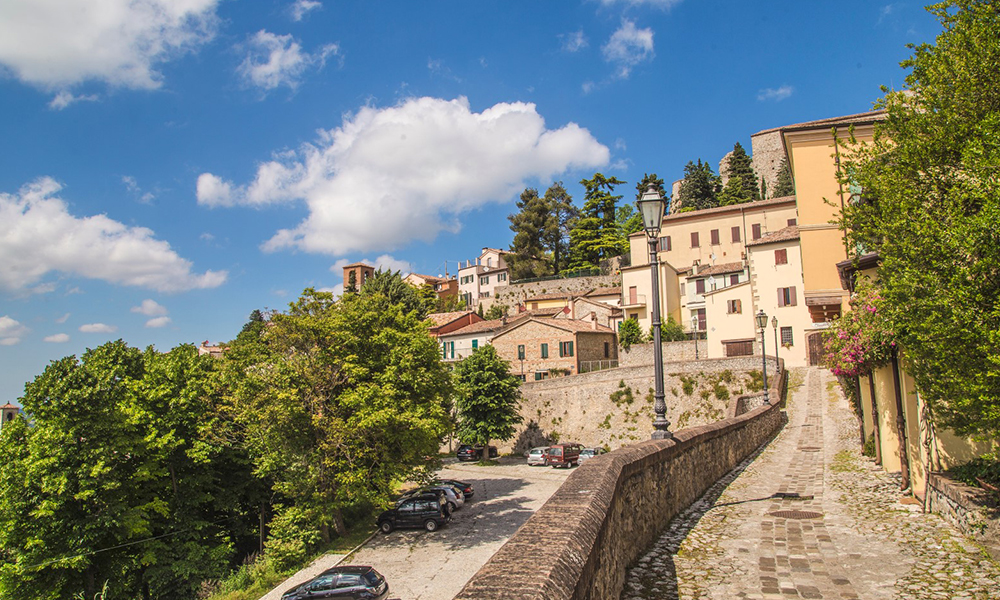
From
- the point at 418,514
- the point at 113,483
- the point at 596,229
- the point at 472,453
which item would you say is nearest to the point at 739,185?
the point at 596,229

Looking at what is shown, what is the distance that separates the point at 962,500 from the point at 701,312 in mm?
44703

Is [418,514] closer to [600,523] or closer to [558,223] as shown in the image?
[600,523]

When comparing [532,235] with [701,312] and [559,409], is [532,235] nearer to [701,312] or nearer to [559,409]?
[701,312]

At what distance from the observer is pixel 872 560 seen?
20.7 ft

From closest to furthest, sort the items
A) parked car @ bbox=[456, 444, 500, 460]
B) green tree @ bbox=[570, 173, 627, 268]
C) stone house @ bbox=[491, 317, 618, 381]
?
parked car @ bbox=[456, 444, 500, 460]
stone house @ bbox=[491, 317, 618, 381]
green tree @ bbox=[570, 173, 627, 268]

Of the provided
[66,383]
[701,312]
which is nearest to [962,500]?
[66,383]

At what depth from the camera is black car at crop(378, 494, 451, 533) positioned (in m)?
26.6

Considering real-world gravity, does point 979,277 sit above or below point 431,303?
below

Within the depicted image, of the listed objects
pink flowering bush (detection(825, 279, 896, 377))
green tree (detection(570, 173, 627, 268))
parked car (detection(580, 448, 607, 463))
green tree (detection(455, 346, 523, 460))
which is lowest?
parked car (detection(580, 448, 607, 463))

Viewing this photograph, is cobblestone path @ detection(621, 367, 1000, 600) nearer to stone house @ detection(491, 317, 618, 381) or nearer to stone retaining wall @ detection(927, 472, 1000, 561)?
stone retaining wall @ detection(927, 472, 1000, 561)

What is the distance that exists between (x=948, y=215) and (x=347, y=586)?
59.4 feet

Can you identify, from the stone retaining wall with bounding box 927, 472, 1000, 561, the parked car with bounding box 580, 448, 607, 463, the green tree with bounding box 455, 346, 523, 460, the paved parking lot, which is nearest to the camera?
the stone retaining wall with bounding box 927, 472, 1000, 561

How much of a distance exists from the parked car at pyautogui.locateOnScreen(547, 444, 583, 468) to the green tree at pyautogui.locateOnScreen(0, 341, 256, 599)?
65.7 feet

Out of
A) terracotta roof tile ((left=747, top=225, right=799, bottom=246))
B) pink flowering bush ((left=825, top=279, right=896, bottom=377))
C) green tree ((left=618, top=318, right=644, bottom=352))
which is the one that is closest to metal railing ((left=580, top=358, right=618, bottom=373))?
green tree ((left=618, top=318, right=644, bottom=352))
